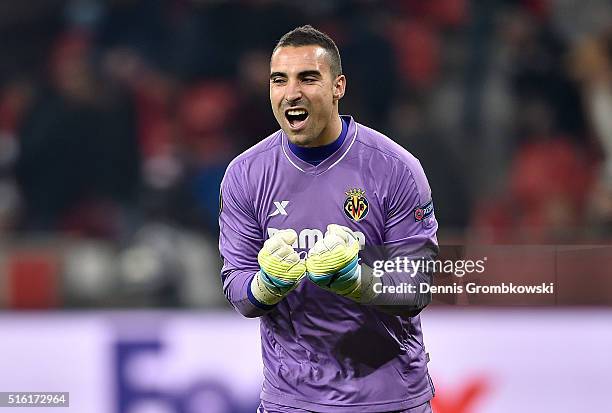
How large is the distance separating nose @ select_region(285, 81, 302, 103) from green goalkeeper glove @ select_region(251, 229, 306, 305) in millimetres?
406

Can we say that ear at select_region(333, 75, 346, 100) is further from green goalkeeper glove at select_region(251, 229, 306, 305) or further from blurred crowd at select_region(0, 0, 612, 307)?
blurred crowd at select_region(0, 0, 612, 307)

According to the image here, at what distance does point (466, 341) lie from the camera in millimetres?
4965

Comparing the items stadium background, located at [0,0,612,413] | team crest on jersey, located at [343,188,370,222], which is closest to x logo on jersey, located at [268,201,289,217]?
team crest on jersey, located at [343,188,370,222]

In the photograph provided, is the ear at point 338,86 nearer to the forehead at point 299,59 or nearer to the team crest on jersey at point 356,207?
the forehead at point 299,59

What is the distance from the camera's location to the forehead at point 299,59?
3314 millimetres

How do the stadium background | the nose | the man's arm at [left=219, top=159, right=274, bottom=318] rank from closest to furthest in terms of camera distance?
1. the nose
2. the man's arm at [left=219, top=159, right=274, bottom=318]
3. the stadium background

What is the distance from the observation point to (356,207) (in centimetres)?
336

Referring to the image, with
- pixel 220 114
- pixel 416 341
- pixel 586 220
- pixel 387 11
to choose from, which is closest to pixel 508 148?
pixel 586 220

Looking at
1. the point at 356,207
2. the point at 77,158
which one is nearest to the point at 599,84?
the point at 77,158

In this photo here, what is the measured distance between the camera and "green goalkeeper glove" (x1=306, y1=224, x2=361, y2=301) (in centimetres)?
307

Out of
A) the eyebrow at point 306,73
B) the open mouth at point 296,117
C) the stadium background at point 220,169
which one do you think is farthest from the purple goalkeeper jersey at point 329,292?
the stadium background at point 220,169

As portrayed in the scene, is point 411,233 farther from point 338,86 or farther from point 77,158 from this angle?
point 77,158

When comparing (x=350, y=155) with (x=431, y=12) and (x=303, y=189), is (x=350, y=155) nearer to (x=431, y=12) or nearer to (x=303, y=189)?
(x=303, y=189)

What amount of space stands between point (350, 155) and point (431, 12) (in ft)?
13.9
